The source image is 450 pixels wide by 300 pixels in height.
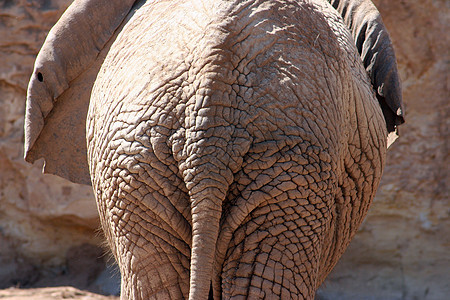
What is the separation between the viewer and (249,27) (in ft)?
5.83

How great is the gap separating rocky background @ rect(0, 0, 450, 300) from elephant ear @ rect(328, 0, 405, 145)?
190 centimetres

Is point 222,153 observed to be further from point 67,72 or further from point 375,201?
point 375,201

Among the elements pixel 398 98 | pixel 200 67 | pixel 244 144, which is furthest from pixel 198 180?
pixel 398 98

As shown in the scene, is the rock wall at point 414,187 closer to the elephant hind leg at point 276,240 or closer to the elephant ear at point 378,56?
the elephant ear at point 378,56

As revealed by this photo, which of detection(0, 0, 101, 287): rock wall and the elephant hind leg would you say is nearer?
the elephant hind leg

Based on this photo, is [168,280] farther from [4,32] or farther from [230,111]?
[4,32]

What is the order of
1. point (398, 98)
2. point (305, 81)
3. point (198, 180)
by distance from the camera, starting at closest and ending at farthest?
point (198, 180) → point (305, 81) → point (398, 98)

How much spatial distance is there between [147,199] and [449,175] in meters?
3.39

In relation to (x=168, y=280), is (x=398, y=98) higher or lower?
higher

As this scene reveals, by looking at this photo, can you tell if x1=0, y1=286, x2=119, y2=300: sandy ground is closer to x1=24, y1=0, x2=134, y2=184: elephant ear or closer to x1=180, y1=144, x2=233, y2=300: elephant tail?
x1=24, y1=0, x2=134, y2=184: elephant ear

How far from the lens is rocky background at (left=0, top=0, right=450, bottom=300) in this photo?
15.0 ft

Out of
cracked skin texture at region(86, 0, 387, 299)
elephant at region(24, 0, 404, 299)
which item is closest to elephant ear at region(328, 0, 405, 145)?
elephant at region(24, 0, 404, 299)

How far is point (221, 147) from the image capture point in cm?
169

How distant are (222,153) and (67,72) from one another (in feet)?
4.05
